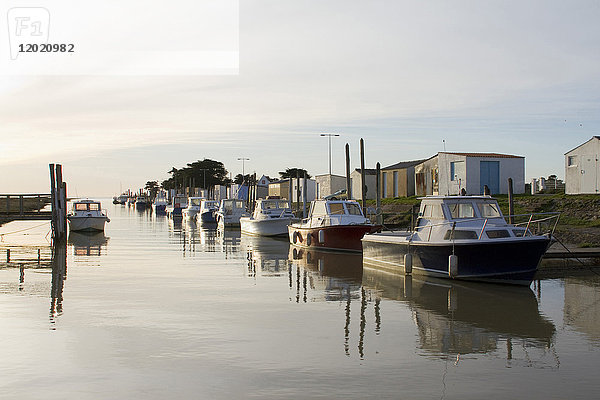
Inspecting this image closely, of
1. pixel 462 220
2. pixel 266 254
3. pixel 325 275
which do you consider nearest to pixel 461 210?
pixel 462 220

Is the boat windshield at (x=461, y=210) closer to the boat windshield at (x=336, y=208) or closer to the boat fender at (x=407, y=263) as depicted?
the boat fender at (x=407, y=263)

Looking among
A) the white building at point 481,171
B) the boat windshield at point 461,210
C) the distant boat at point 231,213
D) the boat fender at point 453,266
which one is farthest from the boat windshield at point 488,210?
the distant boat at point 231,213

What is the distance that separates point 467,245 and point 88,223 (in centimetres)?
3147

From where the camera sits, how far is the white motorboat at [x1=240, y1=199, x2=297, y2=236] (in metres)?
40.0

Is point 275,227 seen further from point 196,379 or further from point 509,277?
point 196,379

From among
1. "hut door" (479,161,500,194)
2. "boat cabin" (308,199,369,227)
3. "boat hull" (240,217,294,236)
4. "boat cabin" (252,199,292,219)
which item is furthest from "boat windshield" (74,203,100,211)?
"hut door" (479,161,500,194)

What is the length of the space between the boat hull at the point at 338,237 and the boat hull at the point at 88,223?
60.9ft

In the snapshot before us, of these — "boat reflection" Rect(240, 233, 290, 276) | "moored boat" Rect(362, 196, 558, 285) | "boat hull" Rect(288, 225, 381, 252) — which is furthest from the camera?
"boat hull" Rect(288, 225, 381, 252)

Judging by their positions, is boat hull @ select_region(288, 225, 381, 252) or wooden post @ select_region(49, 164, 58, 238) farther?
wooden post @ select_region(49, 164, 58, 238)

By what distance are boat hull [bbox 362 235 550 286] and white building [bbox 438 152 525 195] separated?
2704cm

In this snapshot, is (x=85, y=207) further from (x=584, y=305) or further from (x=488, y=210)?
(x=584, y=305)

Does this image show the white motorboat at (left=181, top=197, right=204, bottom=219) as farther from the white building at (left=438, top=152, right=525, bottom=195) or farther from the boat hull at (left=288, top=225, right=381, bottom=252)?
the boat hull at (left=288, top=225, right=381, bottom=252)

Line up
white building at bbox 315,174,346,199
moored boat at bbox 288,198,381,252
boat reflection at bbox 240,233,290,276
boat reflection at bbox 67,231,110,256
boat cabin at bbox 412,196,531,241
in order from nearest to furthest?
1. boat cabin at bbox 412,196,531,241
2. boat reflection at bbox 240,233,290,276
3. moored boat at bbox 288,198,381,252
4. boat reflection at bbox 67,231,110,256
5. white building at bbox 315,174,346,199

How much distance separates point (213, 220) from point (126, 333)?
47950 mm
